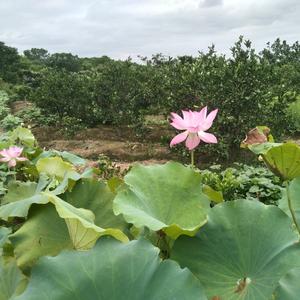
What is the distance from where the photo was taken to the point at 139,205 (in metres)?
1.17

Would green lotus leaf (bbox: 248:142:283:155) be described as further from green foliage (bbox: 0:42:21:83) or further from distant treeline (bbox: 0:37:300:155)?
green foliage (bbox: 0:42:21:83)


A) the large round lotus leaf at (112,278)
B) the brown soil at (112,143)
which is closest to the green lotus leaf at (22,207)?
the large round lotus leaf at (112,278)

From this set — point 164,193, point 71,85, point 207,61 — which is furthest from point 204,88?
point 164,193

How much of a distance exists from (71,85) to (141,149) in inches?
156

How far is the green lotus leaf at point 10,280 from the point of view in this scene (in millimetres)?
1029

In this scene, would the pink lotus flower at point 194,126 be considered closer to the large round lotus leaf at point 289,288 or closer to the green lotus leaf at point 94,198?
the green lotus leaf at point 94,198

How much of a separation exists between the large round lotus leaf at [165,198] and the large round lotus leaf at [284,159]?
188 mm

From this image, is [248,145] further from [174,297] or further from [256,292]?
[174,297]

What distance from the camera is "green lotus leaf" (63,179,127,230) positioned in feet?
4.27

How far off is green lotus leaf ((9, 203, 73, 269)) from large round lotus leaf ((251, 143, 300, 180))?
1.76ft

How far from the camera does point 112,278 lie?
881mm

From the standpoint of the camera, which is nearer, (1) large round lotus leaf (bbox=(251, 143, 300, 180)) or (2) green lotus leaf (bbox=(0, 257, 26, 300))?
(2) green lotus leaf (bbox=(0, 257, 26, 300))

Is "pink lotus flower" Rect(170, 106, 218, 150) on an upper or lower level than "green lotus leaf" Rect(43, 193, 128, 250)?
upper

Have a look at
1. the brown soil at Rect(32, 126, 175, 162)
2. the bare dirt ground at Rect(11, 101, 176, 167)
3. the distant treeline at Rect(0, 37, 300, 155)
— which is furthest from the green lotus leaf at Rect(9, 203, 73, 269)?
the brown soil at Rect(32, 126, 175, 162)
